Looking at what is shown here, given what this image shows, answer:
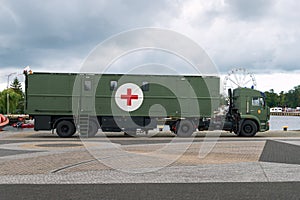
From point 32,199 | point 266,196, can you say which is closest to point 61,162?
point 32,199

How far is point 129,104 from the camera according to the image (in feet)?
80.8

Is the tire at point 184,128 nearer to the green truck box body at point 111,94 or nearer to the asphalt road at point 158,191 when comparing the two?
the green truck box body at point 111,94

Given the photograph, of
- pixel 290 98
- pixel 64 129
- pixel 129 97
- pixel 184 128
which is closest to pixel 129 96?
pixel 129 97

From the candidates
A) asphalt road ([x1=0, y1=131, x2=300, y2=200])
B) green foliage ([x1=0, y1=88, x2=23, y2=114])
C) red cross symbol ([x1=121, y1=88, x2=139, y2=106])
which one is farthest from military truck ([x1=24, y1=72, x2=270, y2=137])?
green foliage ([x1=0, y1=88, x2=23, y2=114])

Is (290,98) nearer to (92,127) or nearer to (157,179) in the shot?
(92,127)

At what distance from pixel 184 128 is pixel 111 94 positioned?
16.2 feet

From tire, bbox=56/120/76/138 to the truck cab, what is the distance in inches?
410

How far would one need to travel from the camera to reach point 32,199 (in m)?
7.52

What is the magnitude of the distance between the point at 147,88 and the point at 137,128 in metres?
2.49

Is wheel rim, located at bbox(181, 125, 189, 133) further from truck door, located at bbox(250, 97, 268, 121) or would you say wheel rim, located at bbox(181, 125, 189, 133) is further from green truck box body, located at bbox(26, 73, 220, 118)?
truck door, located at bbox(250, 97, 268, 121)

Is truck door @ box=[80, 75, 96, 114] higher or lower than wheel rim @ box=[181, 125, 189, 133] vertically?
higher

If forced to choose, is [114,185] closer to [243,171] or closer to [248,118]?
[243,171]

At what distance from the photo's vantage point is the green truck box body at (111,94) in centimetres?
2411

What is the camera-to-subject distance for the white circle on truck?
24.6 meters
